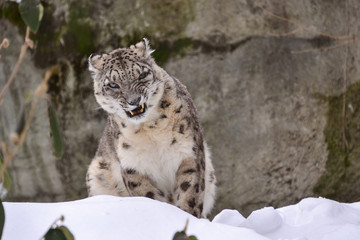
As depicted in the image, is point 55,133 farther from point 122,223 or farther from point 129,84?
point 129,84

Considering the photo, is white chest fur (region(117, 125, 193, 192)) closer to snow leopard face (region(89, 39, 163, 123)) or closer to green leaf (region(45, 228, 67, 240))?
snow leopard face (region(89, 39, 163, 123))

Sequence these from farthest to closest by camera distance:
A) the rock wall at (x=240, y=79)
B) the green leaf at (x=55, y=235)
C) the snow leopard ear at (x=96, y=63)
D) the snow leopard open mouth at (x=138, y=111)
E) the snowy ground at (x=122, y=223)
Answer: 1. the rock wall at (x=240, y=79)
2. the snow leopard ear at (x=96, y=63)
3. the snow leopard open mouth at (x=138, y=111)
4. the snowy ground at (x=122, y=223)
5. the green leaf at (x=55, y=235)

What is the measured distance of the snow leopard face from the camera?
394 centimetres

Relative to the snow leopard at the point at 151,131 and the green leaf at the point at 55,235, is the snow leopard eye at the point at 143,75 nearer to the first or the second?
the snow leopard at the point at 151,131

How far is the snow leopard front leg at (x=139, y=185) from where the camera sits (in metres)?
4.15

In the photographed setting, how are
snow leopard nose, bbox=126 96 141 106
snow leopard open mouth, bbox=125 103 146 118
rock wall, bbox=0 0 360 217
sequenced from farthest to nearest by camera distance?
rock wall, bbox=0 0 360 217 → snow leopard open mouth, bbox=125 103 146 118 → snow leopard nose, bbox=126 96 141 106

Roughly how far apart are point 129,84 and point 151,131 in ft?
1.11

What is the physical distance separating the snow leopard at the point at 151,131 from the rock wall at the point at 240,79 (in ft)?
5.45

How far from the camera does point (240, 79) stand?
19.4 feet

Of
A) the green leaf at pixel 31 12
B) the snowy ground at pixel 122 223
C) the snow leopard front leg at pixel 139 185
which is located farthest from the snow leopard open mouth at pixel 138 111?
the green leaf at pixel 31 12

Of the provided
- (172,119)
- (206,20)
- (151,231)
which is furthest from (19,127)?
(206,20)

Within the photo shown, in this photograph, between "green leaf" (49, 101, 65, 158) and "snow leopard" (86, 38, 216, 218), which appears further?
"snow leopard" (86, 38, 216, 218)

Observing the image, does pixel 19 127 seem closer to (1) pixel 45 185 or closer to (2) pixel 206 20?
(2) pixel 206 20

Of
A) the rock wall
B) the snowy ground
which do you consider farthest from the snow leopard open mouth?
the rock wall
